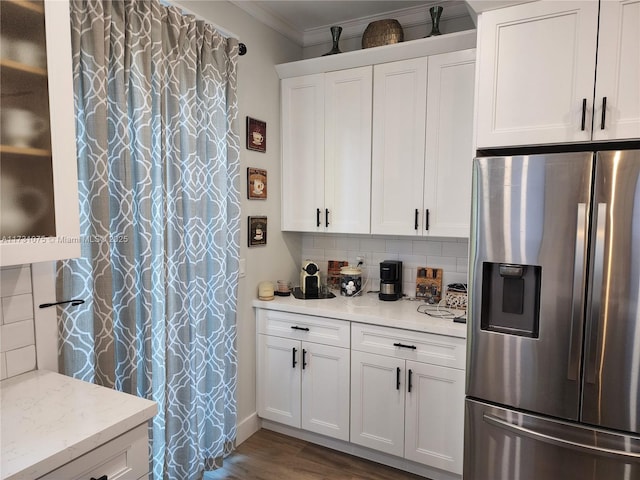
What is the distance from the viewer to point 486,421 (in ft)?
6.27

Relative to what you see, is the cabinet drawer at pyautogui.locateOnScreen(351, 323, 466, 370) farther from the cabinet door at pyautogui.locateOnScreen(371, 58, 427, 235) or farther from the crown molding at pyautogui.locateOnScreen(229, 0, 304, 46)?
the crown molding at pyautogui.locateOnScreen(229, 0, 304, 46)

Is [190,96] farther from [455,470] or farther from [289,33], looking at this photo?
[455,470]

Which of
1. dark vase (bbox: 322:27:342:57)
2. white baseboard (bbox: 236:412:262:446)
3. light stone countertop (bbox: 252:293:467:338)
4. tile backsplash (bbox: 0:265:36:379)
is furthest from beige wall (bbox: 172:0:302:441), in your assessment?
tile backsplash (bbox: 0:265:36:379)

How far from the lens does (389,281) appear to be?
2793 mm

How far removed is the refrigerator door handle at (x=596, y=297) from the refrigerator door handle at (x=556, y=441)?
273 millimetres

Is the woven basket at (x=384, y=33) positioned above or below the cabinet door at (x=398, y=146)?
above

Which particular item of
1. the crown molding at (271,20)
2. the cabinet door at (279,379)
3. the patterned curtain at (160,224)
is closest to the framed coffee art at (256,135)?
the patterned curtain at (160,224)

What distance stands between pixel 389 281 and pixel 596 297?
130 cm

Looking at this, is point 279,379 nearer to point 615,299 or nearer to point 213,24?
point 615,299

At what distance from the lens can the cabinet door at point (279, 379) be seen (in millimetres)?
2703

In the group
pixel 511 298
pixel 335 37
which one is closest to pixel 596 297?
pixel 511 298

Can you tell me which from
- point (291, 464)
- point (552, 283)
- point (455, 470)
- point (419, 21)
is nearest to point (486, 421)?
point (455, 470)

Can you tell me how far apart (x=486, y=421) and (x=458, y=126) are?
1601 millimetres

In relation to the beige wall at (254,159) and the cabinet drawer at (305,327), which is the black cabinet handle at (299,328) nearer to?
the cabinet drawer at (305,327)
